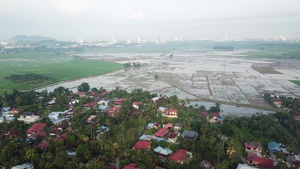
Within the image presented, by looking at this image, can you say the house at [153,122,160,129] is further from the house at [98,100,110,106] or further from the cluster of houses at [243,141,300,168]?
the house at [98,100,110,106]

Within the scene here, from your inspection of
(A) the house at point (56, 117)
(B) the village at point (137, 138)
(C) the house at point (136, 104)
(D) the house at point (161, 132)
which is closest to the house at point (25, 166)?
(B) the village at point (137, 138)

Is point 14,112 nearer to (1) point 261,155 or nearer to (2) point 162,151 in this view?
(2) point 162,151

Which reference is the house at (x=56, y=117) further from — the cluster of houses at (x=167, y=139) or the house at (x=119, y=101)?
the cluster of houses at (x=167, y=139)

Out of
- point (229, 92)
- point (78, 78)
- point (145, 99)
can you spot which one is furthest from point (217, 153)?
point (78, 78)

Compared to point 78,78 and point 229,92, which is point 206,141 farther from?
point 78,78

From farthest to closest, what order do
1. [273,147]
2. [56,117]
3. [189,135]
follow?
[56,117] → [189,135] → [273,147]

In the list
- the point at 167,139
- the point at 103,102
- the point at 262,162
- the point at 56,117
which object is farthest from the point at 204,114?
the point at 56,117

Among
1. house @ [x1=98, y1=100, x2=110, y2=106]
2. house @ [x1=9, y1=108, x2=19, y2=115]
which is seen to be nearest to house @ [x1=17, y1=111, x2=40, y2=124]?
house @ [x1=9, y1=108, x2=19, y2=115]
